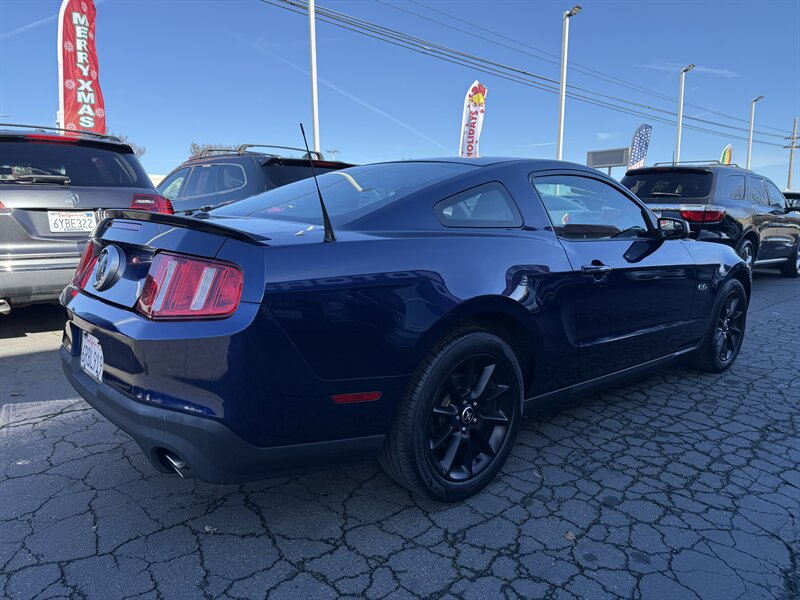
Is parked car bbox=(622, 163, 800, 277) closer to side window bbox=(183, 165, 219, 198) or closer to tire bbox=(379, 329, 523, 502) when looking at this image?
side window bbox=(183, 165, 219, 198)

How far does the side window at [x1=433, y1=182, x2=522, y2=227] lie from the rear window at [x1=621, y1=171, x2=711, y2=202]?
617 centimetres

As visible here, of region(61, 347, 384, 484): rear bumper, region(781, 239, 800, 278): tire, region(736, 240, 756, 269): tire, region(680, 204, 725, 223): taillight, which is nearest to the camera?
region(61, 347, 384, 484): rear bumper

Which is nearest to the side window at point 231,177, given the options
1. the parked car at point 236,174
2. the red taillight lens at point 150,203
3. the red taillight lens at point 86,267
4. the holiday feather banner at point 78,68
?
the parked car at point 236,174

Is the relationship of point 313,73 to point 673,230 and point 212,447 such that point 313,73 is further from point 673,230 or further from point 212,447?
point 212,447

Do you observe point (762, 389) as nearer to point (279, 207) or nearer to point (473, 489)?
point (473, 489)

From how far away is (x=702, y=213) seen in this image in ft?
25.3

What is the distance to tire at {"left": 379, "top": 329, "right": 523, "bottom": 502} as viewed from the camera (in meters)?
2.18

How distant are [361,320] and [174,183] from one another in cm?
650

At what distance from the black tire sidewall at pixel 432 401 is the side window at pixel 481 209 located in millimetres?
518

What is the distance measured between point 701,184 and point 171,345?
7.93 metres

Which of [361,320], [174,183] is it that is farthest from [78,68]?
[361,320]

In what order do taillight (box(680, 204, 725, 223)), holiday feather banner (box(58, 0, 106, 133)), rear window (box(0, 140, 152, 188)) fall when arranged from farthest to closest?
holiday feather banner (box(58, 0, 106, 133)), taillight (box(680, 204, 725, 223)), rear window (box(0, 140, 152, 188))

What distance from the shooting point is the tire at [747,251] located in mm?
8427

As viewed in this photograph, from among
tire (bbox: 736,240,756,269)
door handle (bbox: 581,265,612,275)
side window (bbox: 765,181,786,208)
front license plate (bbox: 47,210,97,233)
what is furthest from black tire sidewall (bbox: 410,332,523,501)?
side window (bbox: 765,181,786,208)
